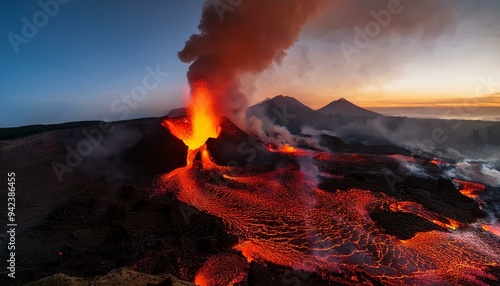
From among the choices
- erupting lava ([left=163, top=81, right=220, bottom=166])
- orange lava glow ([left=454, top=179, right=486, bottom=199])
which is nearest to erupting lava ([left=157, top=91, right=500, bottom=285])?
orange lava glow ([left=454, top=179, right=486, bottom=199])

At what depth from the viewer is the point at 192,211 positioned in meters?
16.1

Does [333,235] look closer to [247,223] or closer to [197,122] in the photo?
[247,223]

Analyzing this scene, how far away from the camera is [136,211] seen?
1625 centimetres

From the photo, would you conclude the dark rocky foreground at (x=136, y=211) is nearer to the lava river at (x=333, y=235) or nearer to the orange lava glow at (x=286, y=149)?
the lava river at (x=333, y=235)

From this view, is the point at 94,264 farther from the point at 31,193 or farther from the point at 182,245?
the point at 31,193

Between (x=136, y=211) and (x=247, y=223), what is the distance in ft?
23.8

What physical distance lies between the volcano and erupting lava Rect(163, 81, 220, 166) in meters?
3.49

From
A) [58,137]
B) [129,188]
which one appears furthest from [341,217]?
[58,137]

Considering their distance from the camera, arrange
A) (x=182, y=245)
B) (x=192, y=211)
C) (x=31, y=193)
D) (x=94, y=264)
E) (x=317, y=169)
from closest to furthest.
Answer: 1. (x=94, y=264)
2. (x=182, y=245)
3. (x=192, y=211)
4. (x=31, y=193)
5. (x=317, y=169)

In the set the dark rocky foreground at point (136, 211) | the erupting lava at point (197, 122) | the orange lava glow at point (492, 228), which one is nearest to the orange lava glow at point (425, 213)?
the dark rocky foreground at point (136, 211)

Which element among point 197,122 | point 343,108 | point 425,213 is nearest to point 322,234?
point 425,213

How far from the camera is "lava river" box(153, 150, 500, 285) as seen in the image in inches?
449

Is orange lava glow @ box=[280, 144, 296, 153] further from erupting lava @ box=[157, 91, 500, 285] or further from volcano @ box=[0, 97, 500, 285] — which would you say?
erupting lava @ box=[157, 91, 500, 285]

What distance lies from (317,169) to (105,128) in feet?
92.5
